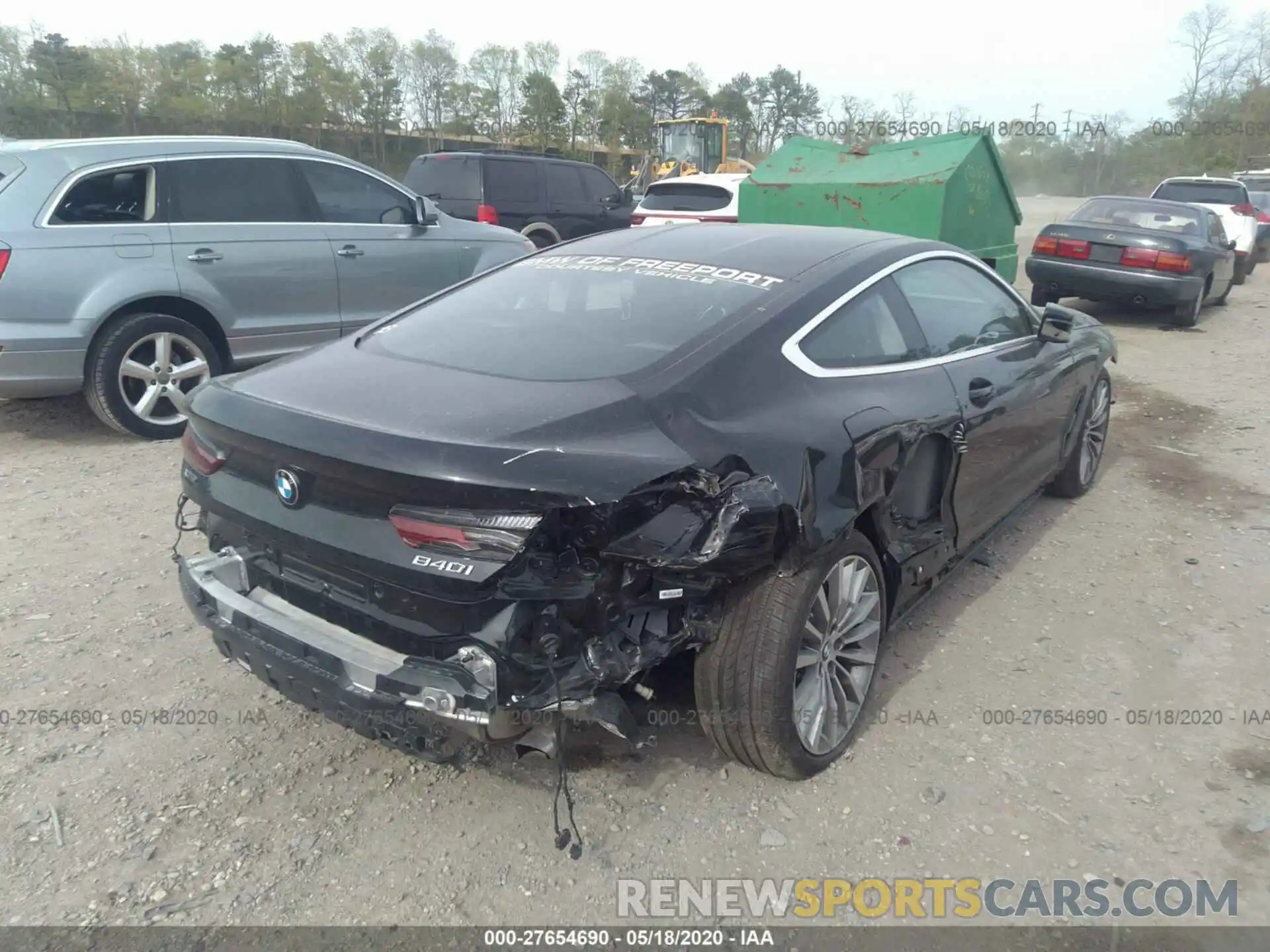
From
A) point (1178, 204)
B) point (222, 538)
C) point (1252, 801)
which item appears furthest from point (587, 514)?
point (1178, 204)

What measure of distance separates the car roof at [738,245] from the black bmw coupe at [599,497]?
23 mm

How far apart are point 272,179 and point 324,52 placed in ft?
149

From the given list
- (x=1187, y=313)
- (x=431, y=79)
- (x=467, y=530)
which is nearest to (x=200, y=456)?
(x=467, y=530)

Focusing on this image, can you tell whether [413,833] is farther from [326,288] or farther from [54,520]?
[326,288]

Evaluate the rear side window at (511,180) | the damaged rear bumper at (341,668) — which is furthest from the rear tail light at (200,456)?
the rear side window at (511,180)

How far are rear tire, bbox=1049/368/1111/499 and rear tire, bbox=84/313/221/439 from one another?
4.95 m

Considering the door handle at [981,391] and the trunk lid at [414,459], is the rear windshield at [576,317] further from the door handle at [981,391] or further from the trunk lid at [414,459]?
Answer: the door handle at [981,391]

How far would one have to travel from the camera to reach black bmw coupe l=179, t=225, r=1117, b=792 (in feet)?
7.29

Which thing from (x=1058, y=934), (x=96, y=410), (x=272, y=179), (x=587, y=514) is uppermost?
(x=272, y=179)

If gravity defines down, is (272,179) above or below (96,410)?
above

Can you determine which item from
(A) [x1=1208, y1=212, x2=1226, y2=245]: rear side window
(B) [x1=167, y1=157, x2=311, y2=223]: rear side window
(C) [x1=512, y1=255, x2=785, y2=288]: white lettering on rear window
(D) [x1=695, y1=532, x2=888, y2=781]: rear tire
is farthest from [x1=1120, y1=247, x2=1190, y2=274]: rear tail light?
(D) [x1=695, y1=532, x2=888, y2=781]: rear tire

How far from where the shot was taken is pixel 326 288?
6.58 metres

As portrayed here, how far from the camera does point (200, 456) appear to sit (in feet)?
9.11

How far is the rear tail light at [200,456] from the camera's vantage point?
106 inches
